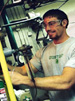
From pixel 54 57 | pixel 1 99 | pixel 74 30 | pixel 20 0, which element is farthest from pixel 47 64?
pixel 74 30

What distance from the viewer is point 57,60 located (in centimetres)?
168

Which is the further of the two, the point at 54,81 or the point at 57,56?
the point at 57,56

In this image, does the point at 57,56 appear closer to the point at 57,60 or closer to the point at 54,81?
the point at 57,60

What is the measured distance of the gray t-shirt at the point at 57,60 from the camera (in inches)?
62.0

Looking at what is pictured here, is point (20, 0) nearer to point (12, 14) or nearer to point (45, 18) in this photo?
point (12, 14)

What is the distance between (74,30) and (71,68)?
1.92 metres

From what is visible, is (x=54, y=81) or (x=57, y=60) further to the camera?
(x=57, y=60)

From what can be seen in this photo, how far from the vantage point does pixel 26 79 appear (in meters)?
1.04

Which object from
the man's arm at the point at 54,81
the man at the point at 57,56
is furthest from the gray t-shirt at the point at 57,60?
the man's arm at the point at 54,81

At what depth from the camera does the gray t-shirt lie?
1.57 metres

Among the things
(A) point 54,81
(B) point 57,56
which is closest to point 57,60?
(B) point 57,56

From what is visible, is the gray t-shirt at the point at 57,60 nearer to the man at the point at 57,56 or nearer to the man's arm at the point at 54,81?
the man at the point at 57,56

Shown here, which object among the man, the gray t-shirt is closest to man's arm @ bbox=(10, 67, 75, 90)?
the man

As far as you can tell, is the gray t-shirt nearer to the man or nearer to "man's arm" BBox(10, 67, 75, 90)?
the man
